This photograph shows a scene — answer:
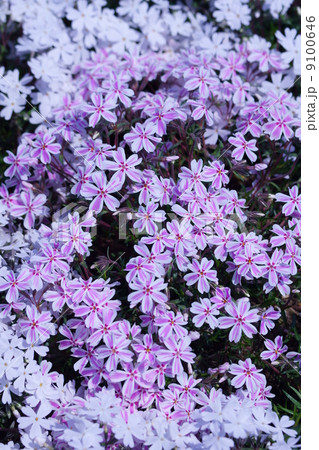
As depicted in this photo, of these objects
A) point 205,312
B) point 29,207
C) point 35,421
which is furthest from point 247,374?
point 29,207

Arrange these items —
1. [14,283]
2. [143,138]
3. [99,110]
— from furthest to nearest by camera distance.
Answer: [99,110] < [143,138] < [14,283]

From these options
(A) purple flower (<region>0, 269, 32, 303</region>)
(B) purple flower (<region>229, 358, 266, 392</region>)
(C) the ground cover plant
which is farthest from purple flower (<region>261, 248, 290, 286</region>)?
(A) purple flower (<region>0, 269, 32, 303</region>)

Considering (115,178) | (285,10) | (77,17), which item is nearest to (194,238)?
(115,178)

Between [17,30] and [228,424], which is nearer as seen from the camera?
[228,424]

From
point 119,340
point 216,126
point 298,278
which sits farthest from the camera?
point 216,126

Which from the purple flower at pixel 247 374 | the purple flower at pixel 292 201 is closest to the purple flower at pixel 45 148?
the purple flower at pixel 292 201

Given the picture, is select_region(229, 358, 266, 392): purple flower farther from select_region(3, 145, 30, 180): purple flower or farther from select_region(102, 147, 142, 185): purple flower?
select_region(3, 145, 30, 180): purple flower

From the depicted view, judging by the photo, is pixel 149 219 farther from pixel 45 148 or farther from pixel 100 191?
pixel 45 148

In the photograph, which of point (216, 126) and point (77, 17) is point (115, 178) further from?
point (77, 17)
